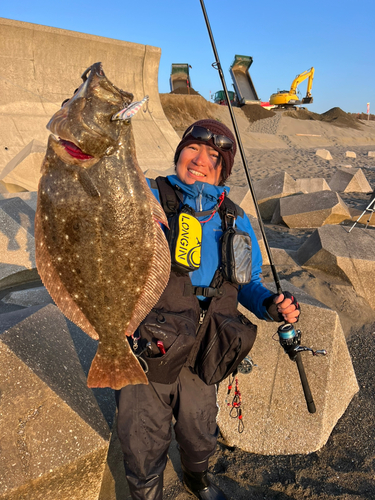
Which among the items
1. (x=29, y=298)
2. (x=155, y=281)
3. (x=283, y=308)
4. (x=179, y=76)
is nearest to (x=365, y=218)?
(x=283, y=308)

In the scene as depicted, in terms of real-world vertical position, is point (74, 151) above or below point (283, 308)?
above

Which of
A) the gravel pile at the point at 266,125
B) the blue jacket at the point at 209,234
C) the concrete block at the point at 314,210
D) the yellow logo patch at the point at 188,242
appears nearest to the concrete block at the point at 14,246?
the blue jacket at the point at 209,234

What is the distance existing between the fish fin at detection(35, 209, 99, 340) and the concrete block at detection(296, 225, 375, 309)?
3.96m

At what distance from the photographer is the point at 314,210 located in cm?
750

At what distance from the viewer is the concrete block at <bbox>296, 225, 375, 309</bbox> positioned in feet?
14.7

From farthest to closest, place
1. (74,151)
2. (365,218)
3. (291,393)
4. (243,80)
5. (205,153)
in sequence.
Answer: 1. (243,80)
2. (365,218)
3. (291,393)
4. (205,153)
5. (74,151)

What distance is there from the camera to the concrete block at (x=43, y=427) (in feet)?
Answer: 5.75

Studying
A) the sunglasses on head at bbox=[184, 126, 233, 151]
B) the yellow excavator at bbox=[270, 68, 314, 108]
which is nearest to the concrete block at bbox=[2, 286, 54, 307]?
the sunglasses on head at bbox=[184, 126, 233, 151]

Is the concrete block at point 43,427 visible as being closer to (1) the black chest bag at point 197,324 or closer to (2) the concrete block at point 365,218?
(1) the black chest bag at point 197,324

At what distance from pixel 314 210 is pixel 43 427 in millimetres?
7006

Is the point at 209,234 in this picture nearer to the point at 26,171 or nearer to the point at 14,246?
the point at 14,246

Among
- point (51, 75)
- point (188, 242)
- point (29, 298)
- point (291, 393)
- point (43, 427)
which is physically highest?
point (51, 75)

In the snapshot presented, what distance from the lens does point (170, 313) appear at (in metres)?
1.93

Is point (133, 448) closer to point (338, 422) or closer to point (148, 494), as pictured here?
point (148, 494)
